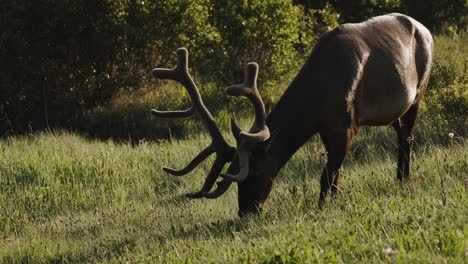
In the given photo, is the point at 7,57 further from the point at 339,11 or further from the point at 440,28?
the point at 440,28

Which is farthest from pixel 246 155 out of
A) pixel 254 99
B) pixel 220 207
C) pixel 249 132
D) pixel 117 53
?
pixel 117 53

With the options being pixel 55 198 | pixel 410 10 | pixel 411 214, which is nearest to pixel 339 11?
pixel 410 10

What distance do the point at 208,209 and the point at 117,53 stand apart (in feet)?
22.3

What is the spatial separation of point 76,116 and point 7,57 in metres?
1.51

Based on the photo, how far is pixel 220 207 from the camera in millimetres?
8273

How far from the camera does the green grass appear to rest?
575cm

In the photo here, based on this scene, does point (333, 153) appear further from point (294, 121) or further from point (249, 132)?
point (249, 132)

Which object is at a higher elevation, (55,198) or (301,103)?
(301,103)

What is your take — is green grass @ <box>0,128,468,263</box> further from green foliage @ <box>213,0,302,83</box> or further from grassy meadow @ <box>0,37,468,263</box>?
green foliage @ <box>213,0,302,83</box>

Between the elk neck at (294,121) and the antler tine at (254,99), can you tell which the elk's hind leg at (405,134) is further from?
the antler tine at (254,99)

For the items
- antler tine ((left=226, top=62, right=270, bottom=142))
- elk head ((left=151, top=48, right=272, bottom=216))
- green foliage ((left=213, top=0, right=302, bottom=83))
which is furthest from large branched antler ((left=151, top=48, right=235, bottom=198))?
green foliage ((left=213, top=0, right=302, bottom=83))

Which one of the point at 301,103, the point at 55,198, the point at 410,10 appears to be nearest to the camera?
the point at 301,103

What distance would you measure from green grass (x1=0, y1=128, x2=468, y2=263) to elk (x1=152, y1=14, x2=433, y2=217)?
1.23ft

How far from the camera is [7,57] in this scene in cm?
1366
